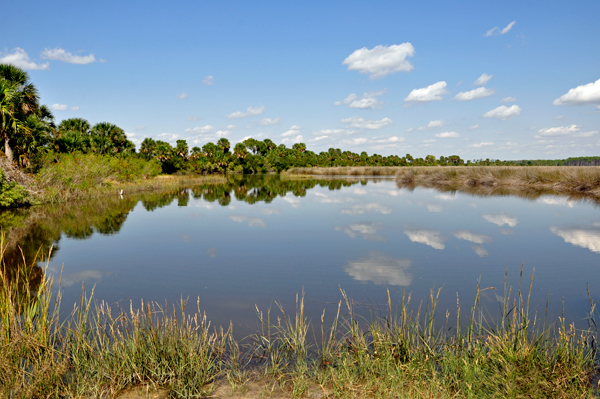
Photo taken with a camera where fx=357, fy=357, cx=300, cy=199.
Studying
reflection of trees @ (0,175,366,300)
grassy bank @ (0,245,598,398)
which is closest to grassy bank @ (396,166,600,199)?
reflection of trees @ (0,175,366,300)

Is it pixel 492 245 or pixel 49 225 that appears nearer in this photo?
pixel 492 245

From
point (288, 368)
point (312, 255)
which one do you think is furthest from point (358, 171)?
point (288, 368)

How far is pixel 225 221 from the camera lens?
16062 mm

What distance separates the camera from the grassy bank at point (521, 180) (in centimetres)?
2690

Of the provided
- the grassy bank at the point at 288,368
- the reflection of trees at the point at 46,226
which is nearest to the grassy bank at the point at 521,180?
the reflection of trees at the point at 46,226

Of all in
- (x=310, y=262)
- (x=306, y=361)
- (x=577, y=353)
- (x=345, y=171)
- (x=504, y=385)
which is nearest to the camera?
(x=504, y=385)

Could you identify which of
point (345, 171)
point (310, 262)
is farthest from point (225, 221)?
point (345, 171)

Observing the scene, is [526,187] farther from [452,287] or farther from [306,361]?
[306,361]

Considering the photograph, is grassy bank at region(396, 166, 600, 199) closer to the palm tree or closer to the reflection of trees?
the reflection of trees

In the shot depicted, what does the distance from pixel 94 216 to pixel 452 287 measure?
1629cm

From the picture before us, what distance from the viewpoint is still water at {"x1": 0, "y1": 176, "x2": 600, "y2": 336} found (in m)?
6.74

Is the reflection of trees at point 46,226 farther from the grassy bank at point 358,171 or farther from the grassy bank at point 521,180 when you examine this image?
the grassy bank at point 358,171

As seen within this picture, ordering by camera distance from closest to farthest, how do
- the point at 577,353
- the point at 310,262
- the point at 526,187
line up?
1. the point at 577,353
2. the point at 310,262
3. the point at 526,187

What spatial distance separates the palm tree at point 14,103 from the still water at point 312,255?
23.8 ft
